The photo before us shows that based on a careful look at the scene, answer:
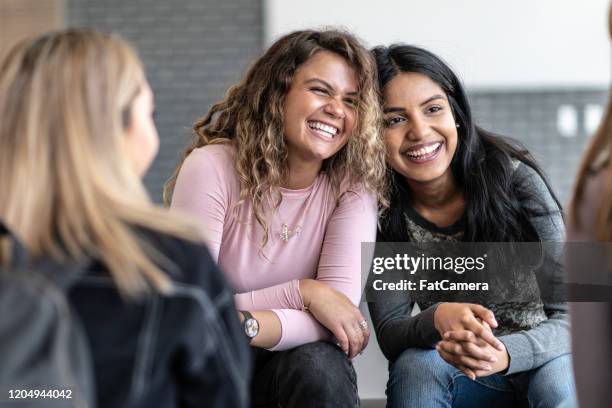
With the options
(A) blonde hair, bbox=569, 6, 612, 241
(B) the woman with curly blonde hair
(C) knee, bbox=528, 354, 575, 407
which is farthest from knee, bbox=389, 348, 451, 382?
(A) blonde hair, bbox=569, 6, 612, 241

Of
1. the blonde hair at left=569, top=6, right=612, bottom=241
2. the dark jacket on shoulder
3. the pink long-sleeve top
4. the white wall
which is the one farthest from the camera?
the white wall

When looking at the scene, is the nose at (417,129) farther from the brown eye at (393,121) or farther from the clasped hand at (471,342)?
the clasped hand at (471,342)

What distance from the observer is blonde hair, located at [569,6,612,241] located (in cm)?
126

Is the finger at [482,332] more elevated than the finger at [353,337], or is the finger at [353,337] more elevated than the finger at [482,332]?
the finger at [482,332]

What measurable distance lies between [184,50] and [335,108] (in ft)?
9.40

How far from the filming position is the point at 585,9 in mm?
4391

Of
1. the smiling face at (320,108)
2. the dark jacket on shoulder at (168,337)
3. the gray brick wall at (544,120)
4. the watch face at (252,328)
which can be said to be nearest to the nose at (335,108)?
the smiling face at (320,108)

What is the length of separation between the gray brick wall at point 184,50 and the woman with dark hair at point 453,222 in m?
2.60

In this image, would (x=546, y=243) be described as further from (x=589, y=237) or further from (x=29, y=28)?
(x=29, y=28)

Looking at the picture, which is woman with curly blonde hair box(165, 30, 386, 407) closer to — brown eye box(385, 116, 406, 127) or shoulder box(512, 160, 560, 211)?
brown eye box(385, 116, 406, 127)

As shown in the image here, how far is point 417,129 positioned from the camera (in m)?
2.19

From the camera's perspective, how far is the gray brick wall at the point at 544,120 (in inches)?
178

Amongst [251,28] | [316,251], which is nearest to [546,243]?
[316,251]

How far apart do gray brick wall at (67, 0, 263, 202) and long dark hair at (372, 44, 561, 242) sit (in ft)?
8.48
